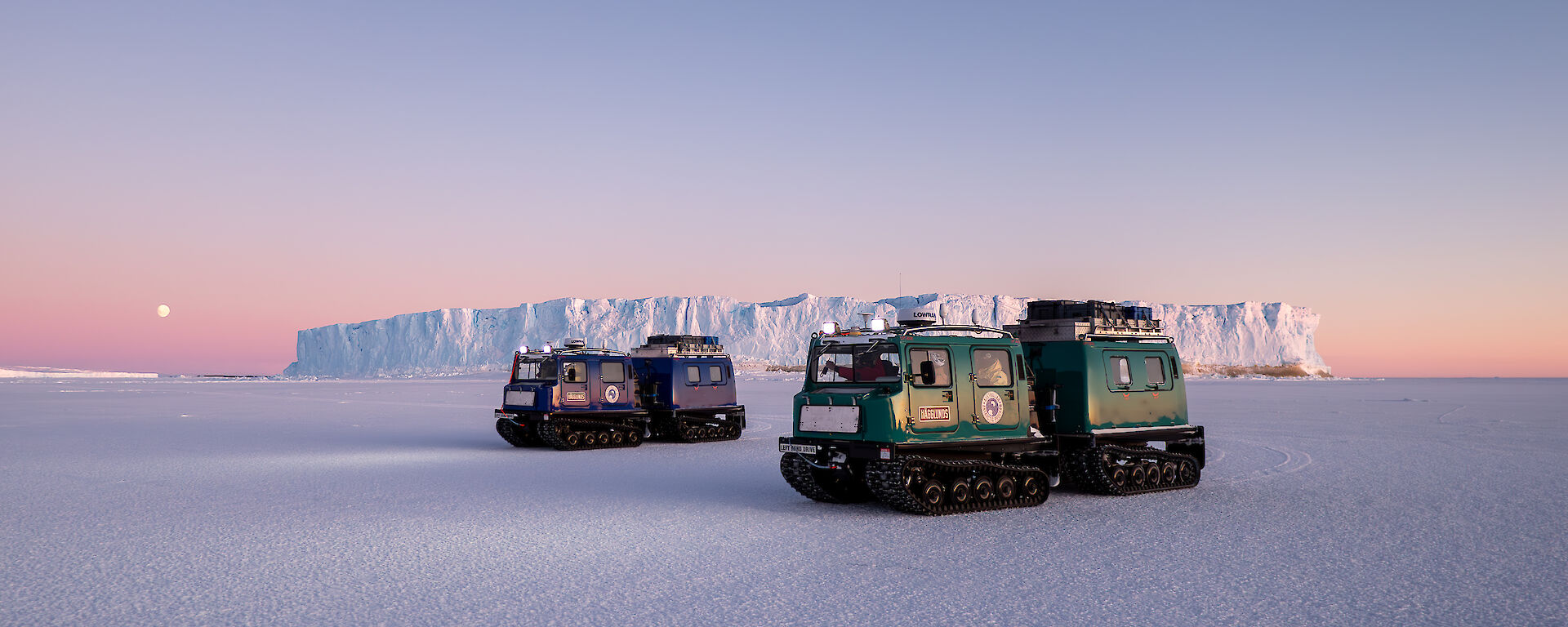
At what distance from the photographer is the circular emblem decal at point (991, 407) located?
1205 centimetres

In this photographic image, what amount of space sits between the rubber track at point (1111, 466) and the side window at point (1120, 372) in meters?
0.90

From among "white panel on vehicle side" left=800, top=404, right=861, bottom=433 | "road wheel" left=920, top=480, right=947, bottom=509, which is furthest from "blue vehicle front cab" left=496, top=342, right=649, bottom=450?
"road wheel" left=920, top=480, right=947, bottom=509

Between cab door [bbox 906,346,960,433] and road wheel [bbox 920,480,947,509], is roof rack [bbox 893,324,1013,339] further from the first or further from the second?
road wheel [bbox 920,480,947,509]

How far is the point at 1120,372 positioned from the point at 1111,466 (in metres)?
1.36

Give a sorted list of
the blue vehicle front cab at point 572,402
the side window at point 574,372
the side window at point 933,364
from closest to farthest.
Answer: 1. the side window at point 933,364
2. the blue vehicle front cab at point 572,402
3. the side window at point 574,372

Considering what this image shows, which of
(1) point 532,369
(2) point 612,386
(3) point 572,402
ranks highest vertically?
(1) point 532,369

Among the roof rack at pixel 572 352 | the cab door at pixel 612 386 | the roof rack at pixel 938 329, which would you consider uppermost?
the roof rack at pixel 572 352

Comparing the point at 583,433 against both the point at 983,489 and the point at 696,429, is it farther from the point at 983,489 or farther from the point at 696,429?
the point at 983,489

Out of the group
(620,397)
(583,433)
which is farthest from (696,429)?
(583,433)

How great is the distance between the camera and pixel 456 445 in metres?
21.1

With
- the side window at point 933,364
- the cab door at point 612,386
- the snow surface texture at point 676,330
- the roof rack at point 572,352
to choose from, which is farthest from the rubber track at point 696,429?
the snow surface texture at point 676,330

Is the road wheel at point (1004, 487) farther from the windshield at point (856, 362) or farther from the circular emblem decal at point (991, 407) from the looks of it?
the windshield at point (856, 362)

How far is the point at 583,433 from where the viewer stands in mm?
20969

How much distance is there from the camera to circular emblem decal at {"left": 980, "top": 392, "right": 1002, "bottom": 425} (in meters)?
12.0
